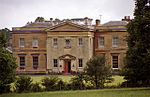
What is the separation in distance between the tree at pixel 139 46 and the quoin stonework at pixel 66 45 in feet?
77.2

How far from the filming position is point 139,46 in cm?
3066

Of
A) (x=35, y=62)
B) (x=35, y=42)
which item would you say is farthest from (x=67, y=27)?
(x=35, y=62)

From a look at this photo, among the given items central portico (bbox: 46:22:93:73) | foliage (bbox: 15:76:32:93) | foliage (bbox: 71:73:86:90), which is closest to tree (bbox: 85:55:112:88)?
foliage (bbox: 71:73:86:90)

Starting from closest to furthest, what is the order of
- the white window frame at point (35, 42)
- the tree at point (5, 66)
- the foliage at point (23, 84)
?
the tree at point (5, 66)
the foliage at point (23, 84)
the white window frame at point (35, 42)

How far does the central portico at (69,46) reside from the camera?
56.2 m

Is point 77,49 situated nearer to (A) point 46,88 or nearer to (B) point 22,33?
(B) point 22,33

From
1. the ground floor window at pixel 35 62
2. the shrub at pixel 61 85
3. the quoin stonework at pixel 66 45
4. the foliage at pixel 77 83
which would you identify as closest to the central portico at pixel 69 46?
the quoin stonework at pixel 66 45

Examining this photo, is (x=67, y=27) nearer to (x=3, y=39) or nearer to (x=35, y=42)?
(x=35, y=42)

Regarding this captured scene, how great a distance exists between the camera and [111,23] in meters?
59.5

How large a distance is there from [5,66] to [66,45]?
1062 inches

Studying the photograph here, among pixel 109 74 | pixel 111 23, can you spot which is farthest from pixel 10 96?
pixel 111 23

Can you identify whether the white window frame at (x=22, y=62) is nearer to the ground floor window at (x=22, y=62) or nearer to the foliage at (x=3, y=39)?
the ground floor window at (x=22, y=62)

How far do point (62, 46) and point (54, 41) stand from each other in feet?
5.35

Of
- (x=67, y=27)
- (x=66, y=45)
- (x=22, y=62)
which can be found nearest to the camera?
(x=67, y=27)
